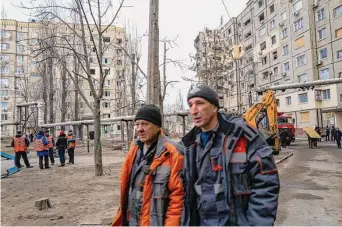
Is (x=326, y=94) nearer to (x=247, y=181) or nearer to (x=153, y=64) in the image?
(x=153, y=64)

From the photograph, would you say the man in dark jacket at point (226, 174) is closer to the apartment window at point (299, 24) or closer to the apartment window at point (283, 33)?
the apartment window at point (299, 24)

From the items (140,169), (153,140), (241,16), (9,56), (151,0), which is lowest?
(140,169)

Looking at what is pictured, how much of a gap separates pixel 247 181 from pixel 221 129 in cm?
41

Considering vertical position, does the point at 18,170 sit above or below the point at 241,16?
below

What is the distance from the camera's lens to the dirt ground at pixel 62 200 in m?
5.88

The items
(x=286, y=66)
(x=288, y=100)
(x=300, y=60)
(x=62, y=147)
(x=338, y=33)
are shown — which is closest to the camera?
(x=62, y=147)

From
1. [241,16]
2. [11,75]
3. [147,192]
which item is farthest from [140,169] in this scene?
[11,75]

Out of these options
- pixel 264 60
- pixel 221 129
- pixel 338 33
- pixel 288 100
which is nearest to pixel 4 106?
pixel 264 60

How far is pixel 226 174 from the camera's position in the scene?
201cm

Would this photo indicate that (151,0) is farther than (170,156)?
Yes

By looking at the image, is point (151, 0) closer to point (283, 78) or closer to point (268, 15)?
point (283, 78)

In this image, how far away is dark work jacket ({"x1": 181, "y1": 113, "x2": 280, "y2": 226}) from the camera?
6.24 feet

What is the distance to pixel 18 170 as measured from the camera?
1378cm

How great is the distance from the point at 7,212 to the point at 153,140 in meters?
5.77
